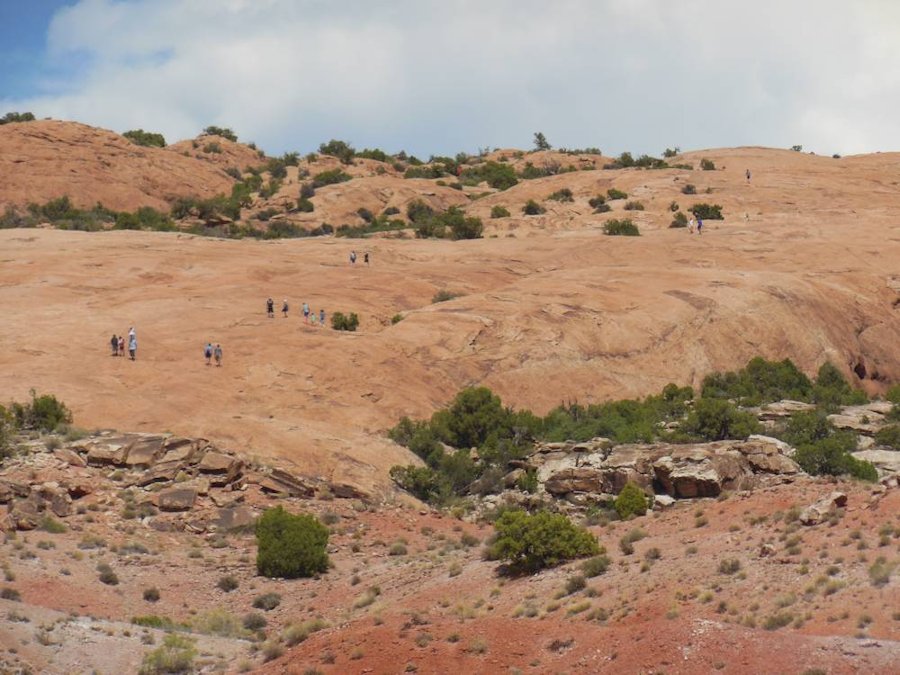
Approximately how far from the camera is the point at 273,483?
3500 cm

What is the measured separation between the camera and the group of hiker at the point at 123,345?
42.4 m

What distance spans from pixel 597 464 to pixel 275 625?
13366 millimetres

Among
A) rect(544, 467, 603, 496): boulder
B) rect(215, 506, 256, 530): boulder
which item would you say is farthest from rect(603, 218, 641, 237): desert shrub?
rect(215, 506, 256, 530): boulder

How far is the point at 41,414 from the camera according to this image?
120 feet

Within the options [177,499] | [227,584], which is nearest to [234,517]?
[177,499]

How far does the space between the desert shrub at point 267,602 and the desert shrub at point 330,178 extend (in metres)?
66.7

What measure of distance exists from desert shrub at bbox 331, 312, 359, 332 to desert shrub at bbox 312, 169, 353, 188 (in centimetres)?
4529

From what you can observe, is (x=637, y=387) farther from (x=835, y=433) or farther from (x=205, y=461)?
(x=205, y=461)

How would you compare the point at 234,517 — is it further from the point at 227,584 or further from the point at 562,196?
the point at 562,196

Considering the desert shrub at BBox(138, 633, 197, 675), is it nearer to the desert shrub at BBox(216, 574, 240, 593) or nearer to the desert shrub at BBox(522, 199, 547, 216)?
the desert shrub at BBox(216, 574, 240, 593)

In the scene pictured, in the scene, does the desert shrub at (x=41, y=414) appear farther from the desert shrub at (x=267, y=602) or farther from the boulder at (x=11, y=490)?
the desert shrub at (x=267, y=602)

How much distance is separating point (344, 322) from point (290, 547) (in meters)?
19.2

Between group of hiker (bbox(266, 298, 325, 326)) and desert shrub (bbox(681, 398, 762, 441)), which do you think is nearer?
desert shrub (bbox(681, 398, 762, 441))

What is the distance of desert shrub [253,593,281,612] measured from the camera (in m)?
28.1
